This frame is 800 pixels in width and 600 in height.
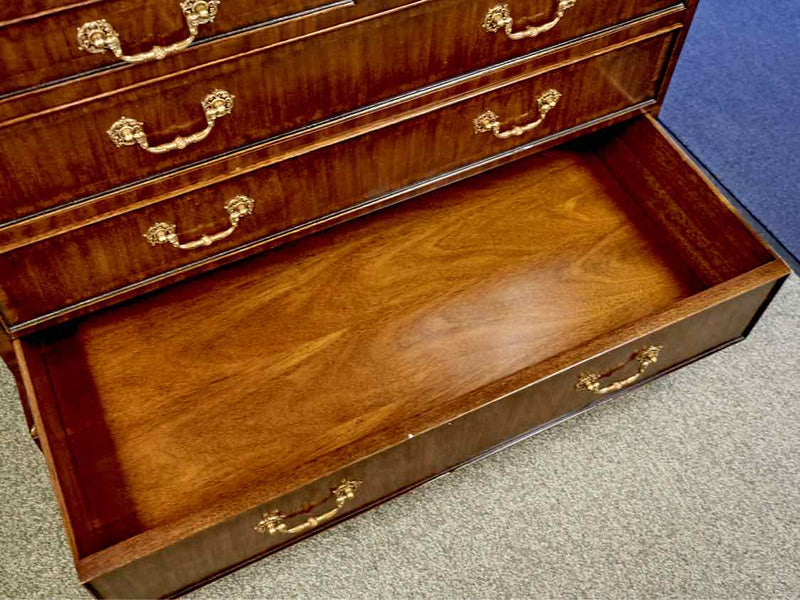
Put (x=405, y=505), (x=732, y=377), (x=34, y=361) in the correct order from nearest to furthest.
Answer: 1. (x=34, y=361)
2. (x=405, y=505)
3. (x=732, y=377)

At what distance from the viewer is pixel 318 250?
1.15 metres

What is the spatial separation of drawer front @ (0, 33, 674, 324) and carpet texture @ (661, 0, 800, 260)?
0.38m

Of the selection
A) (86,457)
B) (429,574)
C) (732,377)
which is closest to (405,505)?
(429,574)

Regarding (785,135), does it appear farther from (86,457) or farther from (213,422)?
(86,457)

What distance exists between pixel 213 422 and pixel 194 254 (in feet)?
0.64

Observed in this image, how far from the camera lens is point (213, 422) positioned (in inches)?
39.1

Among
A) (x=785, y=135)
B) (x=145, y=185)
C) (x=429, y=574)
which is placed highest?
(x=145, y=185)

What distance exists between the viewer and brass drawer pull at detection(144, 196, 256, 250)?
947 millimetres

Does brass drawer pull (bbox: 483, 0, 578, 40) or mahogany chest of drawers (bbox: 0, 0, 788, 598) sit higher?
brass drawer pull (bbox: 483, 0, 578, 40)

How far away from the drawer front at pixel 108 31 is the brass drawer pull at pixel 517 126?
334 millimetres

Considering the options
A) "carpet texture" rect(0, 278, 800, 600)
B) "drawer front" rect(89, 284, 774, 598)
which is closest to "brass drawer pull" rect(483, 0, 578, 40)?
"drawer front" rect(89, 284, 774, 598)

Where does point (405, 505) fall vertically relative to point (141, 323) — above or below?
below

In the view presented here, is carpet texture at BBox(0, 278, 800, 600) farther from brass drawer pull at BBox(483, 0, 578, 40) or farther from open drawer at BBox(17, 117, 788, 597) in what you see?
brass drawer pull at BBox(483, 0, 578, 40)

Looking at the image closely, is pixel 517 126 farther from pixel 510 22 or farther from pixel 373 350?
pixel 373 350
